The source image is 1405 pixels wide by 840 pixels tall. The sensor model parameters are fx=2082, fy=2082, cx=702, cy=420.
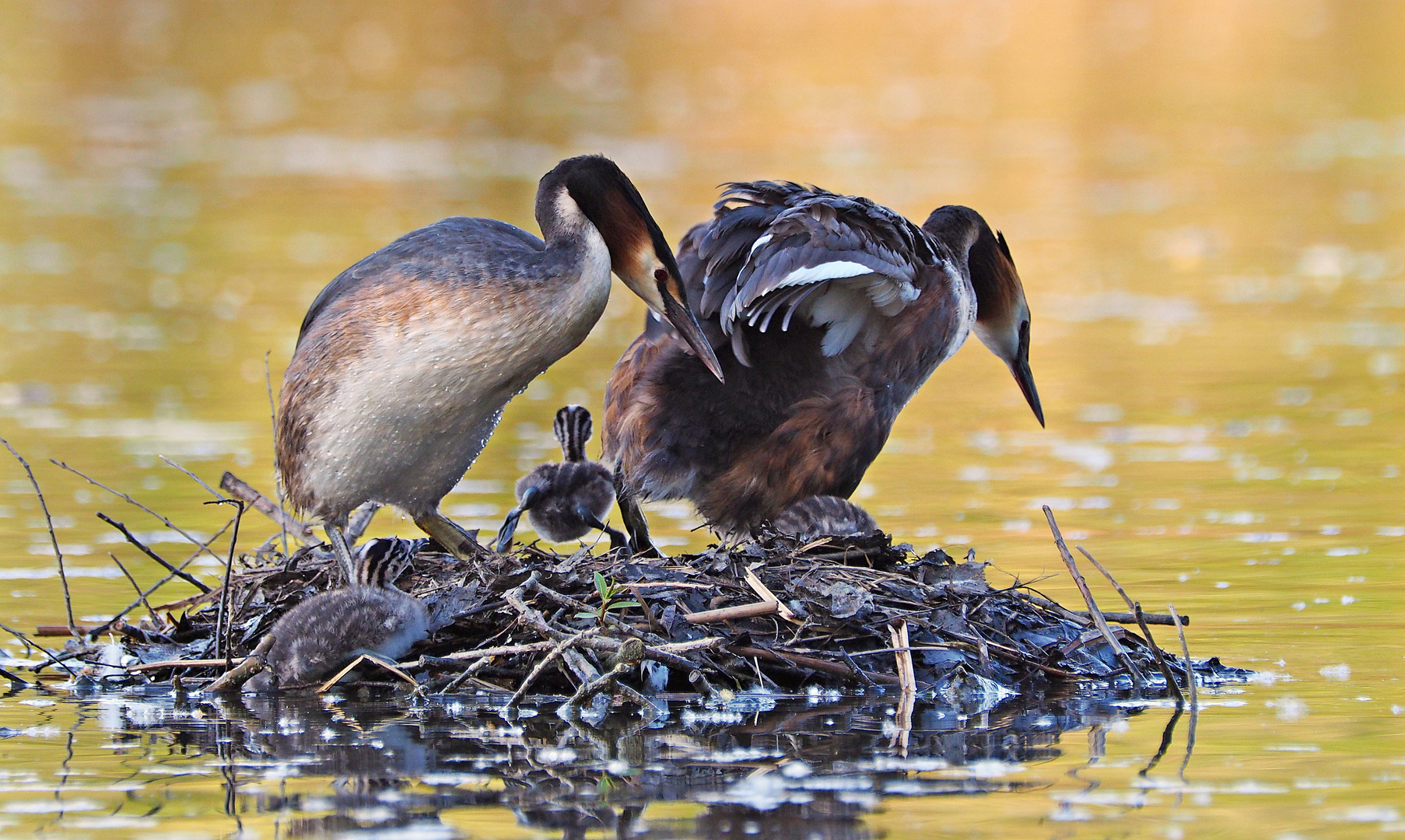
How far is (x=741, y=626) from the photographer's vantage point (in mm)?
6652

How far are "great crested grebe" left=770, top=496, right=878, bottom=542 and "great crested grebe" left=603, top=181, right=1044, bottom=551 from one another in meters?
0.09

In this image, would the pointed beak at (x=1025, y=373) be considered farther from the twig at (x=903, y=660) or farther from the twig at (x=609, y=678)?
the twig at (x=609, y=678)

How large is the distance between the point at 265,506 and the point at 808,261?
2.53m

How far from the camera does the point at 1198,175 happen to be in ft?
76.3

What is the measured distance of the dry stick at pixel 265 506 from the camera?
7.80 m

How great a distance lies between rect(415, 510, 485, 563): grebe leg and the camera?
7766mm

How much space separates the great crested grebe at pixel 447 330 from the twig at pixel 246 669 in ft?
2.31

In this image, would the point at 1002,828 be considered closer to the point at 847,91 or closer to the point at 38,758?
the point at 38,758

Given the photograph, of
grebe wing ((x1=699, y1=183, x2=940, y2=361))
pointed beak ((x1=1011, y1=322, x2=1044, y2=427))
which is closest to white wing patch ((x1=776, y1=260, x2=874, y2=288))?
grebe wing ((x1=699, y1=183, x2=940, y2=361))

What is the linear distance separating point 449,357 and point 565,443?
1646 millimetres

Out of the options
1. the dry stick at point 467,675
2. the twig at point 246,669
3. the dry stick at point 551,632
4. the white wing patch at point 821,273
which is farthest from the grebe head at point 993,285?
the twig at point 246,669

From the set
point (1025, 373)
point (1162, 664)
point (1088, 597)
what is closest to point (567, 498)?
point (1025, 373)

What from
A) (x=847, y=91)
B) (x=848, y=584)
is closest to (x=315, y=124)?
(x=847, y=91)

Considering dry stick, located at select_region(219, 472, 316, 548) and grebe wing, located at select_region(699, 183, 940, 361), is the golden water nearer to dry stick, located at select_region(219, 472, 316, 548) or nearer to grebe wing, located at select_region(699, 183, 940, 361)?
dry stick, located at select_region(219, 472, 316, 548)
